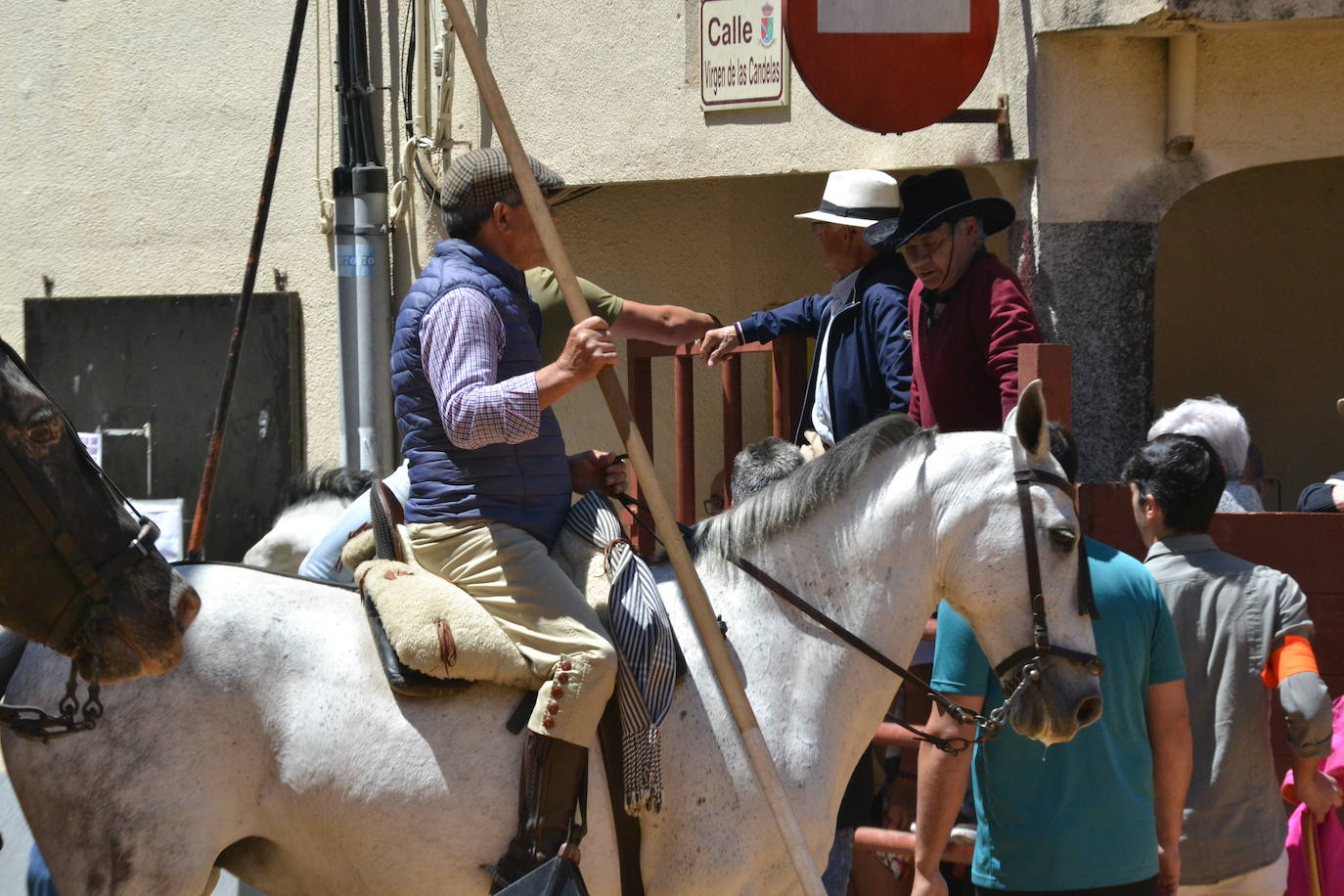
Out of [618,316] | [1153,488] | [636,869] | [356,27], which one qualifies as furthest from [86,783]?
[356,27]

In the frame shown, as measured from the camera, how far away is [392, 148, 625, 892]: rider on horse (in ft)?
11.0

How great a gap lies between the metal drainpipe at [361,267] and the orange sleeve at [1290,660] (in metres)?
4.97

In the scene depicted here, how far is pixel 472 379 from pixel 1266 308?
6153 mm

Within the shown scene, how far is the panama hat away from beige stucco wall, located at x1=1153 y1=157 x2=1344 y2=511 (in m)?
3.39

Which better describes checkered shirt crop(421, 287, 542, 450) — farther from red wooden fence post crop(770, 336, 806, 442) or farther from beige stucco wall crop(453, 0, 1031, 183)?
beige stucco wall crop(453, 0, 1031, 183)

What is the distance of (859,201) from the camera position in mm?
5320

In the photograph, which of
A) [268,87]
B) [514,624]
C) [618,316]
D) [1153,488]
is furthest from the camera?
[268,87]

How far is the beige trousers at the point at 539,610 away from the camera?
133 inches

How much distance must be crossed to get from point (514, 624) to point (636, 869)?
65 cm

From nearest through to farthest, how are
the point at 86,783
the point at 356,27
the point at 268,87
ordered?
the point at 86,783 → the point at 356,27 → the point at 268,87

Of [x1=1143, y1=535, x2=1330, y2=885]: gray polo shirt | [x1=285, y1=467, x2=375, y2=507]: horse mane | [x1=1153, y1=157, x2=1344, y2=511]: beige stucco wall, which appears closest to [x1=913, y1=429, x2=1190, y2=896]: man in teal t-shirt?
[x1=1143, y1=535, x2=1330, y2=885]: gray polo shirt

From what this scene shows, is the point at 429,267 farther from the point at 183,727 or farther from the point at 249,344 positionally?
the point at 249,344

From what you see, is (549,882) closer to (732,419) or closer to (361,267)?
(732,419)

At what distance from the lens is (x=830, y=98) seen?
17.6 ft
